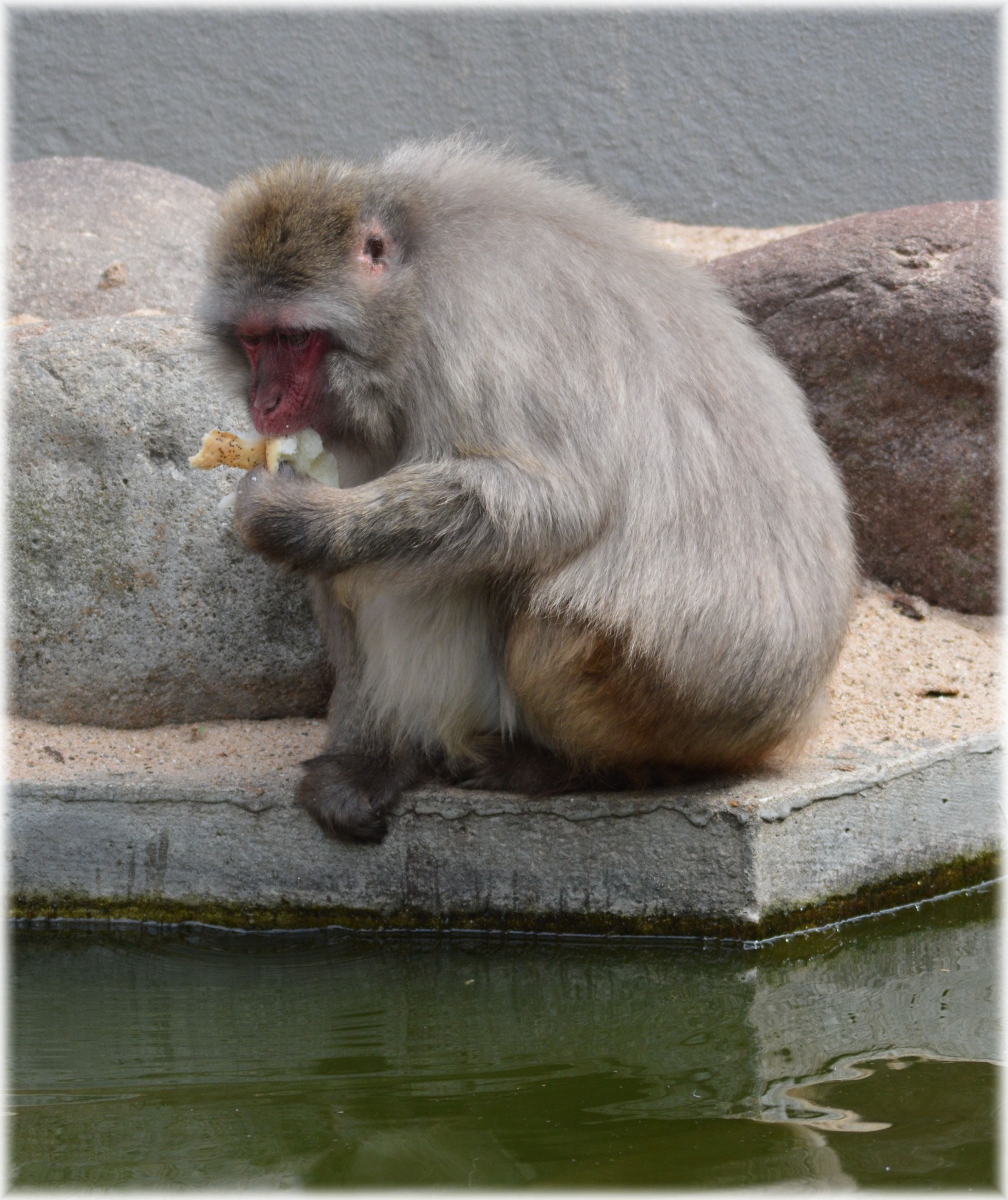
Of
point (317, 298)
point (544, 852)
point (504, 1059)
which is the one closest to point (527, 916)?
point (544, 852)

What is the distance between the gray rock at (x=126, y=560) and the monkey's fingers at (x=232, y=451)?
1047mm

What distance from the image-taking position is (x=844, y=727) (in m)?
4.84

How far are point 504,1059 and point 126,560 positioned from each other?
2481 mm

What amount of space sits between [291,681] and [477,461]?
1840 mm

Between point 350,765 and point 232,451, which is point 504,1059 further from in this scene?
point 232,451

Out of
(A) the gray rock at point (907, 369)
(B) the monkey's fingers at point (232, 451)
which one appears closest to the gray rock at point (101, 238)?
(B) the monkey's fingers at point (232, 451)

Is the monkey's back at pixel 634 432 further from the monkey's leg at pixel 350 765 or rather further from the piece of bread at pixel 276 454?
the monkey's leg at pixel 350 765

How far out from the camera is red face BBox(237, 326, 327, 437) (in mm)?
3863

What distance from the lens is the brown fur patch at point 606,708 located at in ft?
12.6

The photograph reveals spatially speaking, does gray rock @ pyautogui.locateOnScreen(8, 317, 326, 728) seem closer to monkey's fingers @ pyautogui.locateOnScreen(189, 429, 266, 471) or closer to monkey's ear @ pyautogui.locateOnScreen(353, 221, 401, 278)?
monkey's fingers @ pyautogui.locateOnScreen(189, 429, 266, 471)

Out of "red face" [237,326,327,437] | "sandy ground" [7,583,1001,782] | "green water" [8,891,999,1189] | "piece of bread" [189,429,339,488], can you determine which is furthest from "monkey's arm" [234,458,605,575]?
"green water" [8,891,999,1189]

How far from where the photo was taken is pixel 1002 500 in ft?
19.0

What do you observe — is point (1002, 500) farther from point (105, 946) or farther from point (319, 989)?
point (105, 946)

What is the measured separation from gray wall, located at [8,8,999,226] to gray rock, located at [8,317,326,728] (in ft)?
11.7
